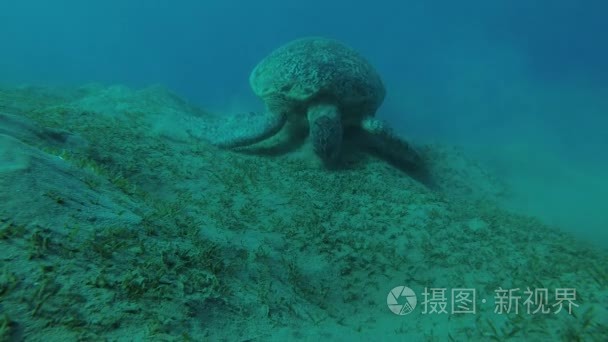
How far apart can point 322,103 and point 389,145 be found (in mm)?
1441

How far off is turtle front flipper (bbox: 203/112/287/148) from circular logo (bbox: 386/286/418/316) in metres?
3.70

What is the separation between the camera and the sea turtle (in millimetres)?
5414

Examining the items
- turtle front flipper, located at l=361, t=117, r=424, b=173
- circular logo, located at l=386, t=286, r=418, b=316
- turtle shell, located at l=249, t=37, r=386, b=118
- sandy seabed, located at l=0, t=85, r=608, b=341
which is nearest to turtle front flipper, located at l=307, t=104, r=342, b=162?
sandy seabed, located at l=0, t=85, r=608, b=341

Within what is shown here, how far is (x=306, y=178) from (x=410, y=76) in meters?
23.1

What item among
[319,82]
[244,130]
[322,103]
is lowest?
[244,130]

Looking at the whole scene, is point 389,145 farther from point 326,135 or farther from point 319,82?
point 319,82

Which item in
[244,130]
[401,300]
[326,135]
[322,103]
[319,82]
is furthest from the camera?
[244,130]

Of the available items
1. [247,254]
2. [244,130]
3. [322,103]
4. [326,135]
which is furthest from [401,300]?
[244,130]

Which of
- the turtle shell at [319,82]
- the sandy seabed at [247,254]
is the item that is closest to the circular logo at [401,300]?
the sandy seabed at [247,254]

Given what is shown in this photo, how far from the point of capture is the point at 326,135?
16.3ft

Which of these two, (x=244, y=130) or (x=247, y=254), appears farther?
(x=244, y=130)

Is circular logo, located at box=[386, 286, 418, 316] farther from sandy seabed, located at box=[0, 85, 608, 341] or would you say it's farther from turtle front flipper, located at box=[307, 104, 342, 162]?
turtle front flipper, located at box=[307, 104, 342, 162]

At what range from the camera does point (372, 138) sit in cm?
588

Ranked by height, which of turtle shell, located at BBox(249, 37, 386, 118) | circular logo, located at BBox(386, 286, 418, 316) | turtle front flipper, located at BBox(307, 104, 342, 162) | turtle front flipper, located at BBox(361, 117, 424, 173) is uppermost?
turtle shell, located at BBox(249, 37, 386, 118)
